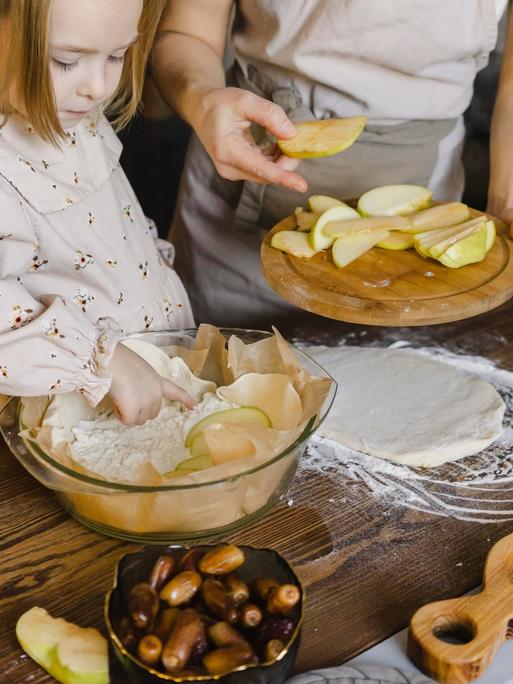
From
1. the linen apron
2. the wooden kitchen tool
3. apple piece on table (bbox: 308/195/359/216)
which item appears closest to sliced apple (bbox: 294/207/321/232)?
apple piece on table (bbox: 308/195/359/216)

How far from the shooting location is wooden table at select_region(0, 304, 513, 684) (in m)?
0.91

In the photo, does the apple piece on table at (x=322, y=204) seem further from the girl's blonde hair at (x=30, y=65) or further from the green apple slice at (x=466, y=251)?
the girl's blonde hair at (x=30, y=65)

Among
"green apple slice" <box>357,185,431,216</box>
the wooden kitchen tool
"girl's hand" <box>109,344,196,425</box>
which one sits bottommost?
the wooden kitchen tool

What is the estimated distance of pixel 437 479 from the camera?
1.14m

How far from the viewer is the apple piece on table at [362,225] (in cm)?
135

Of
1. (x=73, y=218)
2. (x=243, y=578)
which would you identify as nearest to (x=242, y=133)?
(x=73, y=218)

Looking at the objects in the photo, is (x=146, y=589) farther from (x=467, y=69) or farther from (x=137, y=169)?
(x=137, y=169)

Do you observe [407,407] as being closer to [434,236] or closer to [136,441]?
[434,236]

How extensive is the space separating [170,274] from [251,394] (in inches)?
19.3

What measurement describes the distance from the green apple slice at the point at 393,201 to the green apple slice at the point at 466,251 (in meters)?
0.15

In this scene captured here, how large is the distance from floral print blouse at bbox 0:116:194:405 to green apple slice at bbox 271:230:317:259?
0.25 meters

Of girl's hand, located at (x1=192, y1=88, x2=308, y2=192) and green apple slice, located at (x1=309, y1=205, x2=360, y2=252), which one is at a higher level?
girl's hand, located at (x1=192, y1=88, x2=308, y2=192)

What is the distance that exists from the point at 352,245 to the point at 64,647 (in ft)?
2.44

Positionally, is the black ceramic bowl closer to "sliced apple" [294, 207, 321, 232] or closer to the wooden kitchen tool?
the wooden kitchen tool
